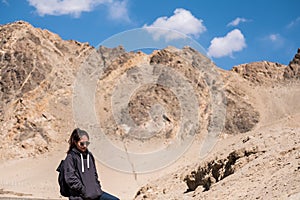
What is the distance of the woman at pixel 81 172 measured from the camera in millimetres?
5132

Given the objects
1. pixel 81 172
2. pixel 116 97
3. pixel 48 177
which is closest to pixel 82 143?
pixel 81 172

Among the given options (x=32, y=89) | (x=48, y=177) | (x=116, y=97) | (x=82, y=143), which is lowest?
(x=82, y=143)

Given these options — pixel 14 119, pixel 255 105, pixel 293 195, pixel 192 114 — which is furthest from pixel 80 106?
pixel 293 195

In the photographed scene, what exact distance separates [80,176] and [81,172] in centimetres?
5

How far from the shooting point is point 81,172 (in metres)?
5.22

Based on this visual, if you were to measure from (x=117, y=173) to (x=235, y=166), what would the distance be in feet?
94.0

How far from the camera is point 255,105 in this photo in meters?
61.1

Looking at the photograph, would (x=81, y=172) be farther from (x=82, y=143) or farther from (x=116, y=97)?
(x=116, y=97)

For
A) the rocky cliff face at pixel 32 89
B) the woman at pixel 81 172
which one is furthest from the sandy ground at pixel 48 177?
the woman at pixel 81 172

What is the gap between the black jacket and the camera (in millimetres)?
5121

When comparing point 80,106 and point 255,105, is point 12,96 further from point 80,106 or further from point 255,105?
point 255,105

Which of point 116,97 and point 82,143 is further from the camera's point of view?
point 116,97

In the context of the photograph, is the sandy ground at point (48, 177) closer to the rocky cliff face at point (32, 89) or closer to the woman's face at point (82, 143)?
the rocky cliff face at point (32, 89)

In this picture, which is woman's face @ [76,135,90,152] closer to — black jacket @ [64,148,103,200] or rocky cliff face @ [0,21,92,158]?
black jacket @ [64,148,103,200]
